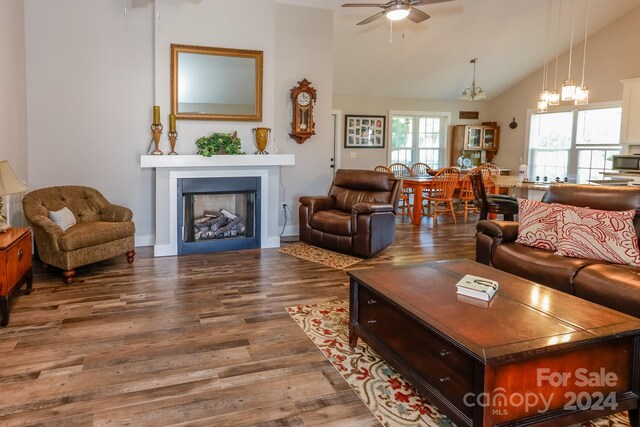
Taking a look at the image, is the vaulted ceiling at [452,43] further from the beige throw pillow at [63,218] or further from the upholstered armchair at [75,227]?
the beige throw pillow at [63,218]

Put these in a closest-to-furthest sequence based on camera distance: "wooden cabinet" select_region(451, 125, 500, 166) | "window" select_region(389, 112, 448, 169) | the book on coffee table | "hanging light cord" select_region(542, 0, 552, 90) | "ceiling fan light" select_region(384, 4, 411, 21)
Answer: the book on coffee table, "ceiling fan light" select_region(384, 4, 411, 21), "hanging light cord" select_region(542, 0, 552, 90), "window" select_region(389, 112, 448, 169), "wooden cabinet" select_region(451, 125, 500, 166)

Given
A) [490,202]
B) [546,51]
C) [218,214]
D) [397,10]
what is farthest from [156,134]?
[546,51]

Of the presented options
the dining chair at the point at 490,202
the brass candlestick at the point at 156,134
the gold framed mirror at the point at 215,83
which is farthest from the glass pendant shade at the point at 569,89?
the brass candlestick at the point at 156,134

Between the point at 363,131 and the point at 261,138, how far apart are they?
4.16 metres

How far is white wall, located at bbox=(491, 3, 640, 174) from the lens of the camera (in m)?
7.65

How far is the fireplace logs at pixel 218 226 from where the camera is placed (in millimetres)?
5598

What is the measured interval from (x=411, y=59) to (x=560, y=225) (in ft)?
18.1

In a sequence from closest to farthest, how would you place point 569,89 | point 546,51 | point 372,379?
point 372,379, point 569,89, point 546,51

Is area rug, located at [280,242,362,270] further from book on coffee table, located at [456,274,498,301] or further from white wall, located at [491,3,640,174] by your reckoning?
white wall, located at [491,3,640,174]

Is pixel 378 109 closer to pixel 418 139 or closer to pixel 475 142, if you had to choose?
pixel 418 139

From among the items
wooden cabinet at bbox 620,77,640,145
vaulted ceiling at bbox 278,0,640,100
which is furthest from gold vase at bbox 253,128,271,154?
wooden cabinet at bbox 620,77,640,145

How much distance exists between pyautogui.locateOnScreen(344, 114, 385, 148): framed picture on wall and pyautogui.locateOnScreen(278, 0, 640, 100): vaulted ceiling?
19.6 inches

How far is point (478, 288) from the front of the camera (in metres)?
2.36

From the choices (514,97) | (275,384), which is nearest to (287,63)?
(275,384)
